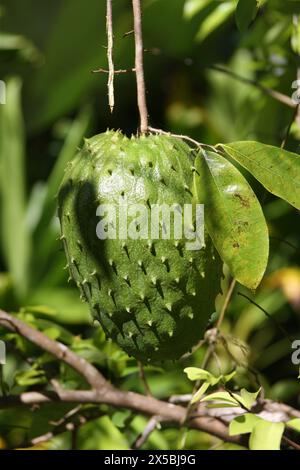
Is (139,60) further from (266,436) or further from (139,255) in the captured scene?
(266,436)

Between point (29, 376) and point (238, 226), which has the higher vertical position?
point (238, 226)

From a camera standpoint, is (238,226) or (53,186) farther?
(53,186)

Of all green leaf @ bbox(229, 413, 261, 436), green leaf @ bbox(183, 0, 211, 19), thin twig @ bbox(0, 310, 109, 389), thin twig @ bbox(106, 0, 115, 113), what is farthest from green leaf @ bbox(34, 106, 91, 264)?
green leaf @ bbox(229, 413, 261, 436)

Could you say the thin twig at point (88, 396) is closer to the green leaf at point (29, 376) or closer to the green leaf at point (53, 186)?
the green leaf at point (29, 376)

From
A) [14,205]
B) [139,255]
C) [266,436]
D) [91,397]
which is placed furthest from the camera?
[14,205]

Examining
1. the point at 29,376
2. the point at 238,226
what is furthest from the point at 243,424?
the point at 29,376

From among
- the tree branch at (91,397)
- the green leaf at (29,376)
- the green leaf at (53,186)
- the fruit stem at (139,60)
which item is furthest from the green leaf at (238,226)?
the green leaf at (53,186)
